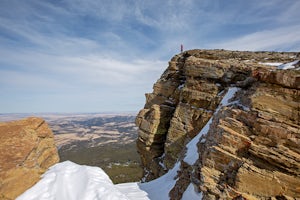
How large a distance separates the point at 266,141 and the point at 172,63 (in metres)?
24.3

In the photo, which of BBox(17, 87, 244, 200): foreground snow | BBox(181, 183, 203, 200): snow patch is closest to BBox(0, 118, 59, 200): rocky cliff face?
BBox(17, 87, 244, 200): foreground snow

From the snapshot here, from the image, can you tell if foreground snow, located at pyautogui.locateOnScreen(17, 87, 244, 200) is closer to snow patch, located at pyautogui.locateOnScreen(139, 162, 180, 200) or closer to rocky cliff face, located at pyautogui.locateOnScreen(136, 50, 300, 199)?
snow patch, located at pyautogui.locateOnScreen(139, 162, 180, 200)

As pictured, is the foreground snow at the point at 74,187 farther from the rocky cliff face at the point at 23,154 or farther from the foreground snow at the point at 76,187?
the rocky cliff face at the point at 23,154

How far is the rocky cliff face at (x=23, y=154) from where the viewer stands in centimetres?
1571

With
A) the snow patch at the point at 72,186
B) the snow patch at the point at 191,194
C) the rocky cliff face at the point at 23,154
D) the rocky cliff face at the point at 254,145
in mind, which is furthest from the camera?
the snow patch at the point at 191,194

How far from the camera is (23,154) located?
17766 mm

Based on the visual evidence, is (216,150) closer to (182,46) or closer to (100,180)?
(100,180)

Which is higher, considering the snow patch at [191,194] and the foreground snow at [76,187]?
the foreground snow at [76,187]

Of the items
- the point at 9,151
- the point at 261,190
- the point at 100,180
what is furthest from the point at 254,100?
the point at 9,151

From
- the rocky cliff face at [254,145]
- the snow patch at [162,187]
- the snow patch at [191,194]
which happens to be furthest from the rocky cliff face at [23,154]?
the rocky cliff face at [254,145]

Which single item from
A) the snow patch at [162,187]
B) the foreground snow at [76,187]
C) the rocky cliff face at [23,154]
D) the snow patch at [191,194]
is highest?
the rocky cliff face at [23,154]

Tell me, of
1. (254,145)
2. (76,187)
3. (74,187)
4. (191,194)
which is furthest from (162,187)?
(254,145)

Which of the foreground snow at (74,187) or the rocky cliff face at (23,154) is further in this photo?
the rocky cliff face at (23,154)

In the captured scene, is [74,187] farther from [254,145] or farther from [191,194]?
[254,145]
